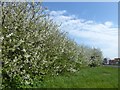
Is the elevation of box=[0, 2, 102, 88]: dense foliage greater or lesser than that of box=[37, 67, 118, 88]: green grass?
greater

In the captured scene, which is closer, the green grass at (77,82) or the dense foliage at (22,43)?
the dense foliage at (22,43)

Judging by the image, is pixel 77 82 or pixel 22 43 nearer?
pixel 22 43

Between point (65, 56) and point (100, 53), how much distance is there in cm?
3935

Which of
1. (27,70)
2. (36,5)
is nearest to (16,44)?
(27,70)

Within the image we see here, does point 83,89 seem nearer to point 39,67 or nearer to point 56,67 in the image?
point 39,67

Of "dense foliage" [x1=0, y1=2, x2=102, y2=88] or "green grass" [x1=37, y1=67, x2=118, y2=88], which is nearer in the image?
"dense foliage" [x1=0, y1=2, x2=102, y2=88]

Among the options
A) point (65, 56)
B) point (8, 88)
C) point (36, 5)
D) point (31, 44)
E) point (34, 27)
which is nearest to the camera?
point (8, 88)

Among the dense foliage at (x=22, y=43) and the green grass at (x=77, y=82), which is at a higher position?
the dense foliage at (x=22, y=43)

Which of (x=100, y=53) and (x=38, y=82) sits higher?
(x=100, y=53)

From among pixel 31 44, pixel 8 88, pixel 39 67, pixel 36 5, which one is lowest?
pixel 8 88

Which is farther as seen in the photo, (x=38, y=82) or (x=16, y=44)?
(x=38, y=82)

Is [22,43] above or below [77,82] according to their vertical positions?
above

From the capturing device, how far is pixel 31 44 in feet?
45.9

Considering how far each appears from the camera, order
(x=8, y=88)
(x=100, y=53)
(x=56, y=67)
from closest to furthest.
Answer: (x=8, y=88) → (x=56, y=67) → (x=100, y=53)
